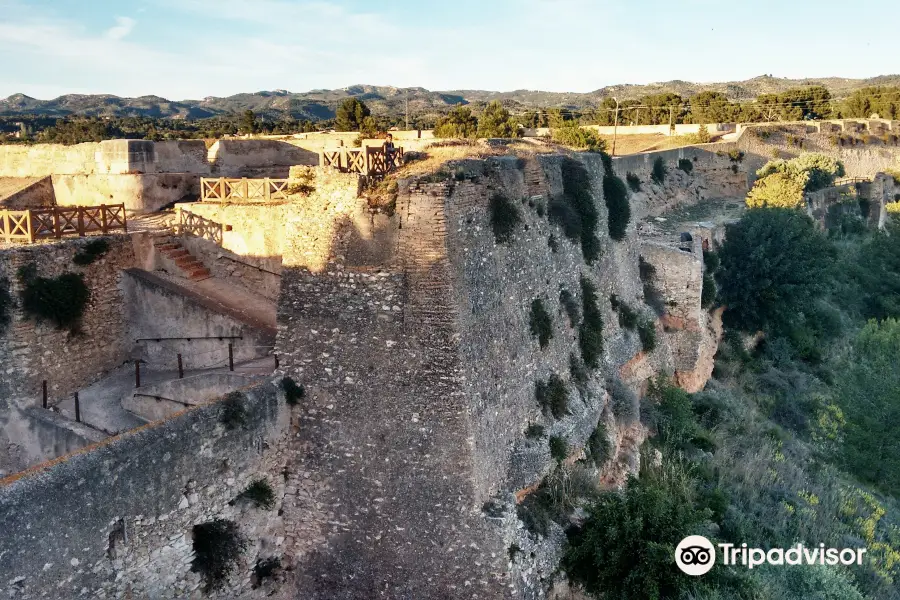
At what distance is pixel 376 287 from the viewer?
8.97 meters

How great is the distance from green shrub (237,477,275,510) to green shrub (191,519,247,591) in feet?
1.17

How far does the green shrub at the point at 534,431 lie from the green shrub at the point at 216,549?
4210mm

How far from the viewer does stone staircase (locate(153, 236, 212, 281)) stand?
12016mm

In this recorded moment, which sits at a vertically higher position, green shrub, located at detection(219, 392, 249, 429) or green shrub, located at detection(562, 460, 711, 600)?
green shrub, located at detection(219, 392, 249, 429)

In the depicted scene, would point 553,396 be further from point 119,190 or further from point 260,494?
point 119,190

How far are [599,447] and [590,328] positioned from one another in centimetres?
229

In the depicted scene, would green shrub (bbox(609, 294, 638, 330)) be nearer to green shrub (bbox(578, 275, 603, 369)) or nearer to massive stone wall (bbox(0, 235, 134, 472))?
green shrub (bbox(578, 275, 603, 369))

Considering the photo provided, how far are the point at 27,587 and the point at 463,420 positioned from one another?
481 cm

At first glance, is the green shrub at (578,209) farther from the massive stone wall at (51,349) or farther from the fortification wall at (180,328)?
the massive stone wall at (51,349)

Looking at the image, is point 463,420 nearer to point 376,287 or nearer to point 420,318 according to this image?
point 420,318

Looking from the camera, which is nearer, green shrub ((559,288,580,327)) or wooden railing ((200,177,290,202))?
wooden railing ((200,177,290,202))

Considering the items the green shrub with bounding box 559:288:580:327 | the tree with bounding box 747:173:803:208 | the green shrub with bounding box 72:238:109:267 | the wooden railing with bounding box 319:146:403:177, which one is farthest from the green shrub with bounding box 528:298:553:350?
the tree with bounding box 747:173:803:208

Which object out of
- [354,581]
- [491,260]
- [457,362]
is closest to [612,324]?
[491,260]

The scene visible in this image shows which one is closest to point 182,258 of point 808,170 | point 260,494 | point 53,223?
point 53,223
